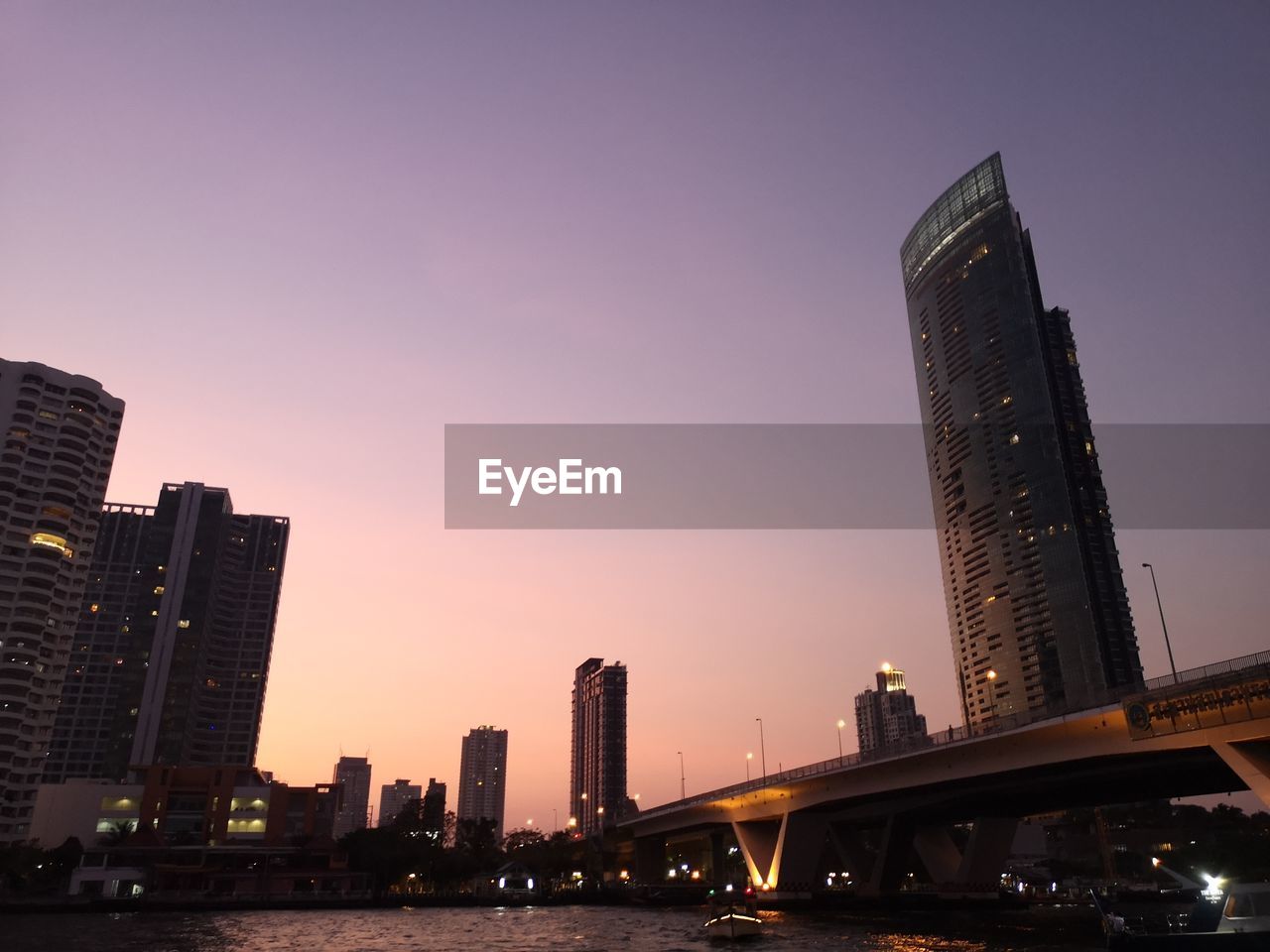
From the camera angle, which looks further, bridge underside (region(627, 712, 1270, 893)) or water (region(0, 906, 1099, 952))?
bridge underside (region(627, 712, 1270, 893))

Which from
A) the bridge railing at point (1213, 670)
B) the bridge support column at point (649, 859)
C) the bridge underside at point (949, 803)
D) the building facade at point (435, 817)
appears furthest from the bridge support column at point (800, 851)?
the building facade at point (435, 817)

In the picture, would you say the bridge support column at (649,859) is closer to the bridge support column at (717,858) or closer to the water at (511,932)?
the bridge support column at (717,858)

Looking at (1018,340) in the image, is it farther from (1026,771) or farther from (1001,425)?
(1026,771)

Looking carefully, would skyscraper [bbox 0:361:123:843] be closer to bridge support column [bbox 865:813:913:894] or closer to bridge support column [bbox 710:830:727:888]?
bridge support column [bbox 710:830:727:888]

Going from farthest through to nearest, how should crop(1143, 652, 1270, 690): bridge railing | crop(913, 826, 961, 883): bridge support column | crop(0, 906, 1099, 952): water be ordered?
crop(913, 826, 961, 883): bridge support column < crop(0, 906, 1099, 952): water < crop(1143, 652, 1270, 690): bridge railing

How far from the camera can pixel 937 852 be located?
359 ft

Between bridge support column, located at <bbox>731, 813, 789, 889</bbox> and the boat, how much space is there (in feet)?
244

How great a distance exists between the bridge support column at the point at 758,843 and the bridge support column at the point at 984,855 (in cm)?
2127

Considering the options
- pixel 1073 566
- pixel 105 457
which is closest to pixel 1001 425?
pixel 1073 566

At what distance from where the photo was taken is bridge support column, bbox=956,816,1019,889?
101438mm

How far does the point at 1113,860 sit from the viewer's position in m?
197

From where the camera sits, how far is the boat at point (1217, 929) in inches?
1411

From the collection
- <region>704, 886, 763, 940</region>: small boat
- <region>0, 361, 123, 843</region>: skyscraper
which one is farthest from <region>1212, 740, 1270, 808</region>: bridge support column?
<region>0, 361, 123, 843</region>: skyscraper

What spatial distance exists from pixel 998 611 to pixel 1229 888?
6433 inches
